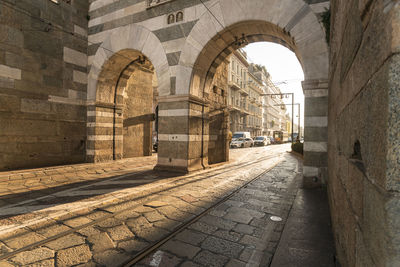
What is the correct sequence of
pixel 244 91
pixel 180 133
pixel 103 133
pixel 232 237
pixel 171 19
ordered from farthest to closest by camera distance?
pixel 244 91
pixel 103 133
pixel 171 19
pixel 180 133
pixel 232 237

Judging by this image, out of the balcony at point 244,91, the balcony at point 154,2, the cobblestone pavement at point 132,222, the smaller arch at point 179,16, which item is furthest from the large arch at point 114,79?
the balcony at point 244,91

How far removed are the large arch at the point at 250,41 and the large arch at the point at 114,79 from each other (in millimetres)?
1128

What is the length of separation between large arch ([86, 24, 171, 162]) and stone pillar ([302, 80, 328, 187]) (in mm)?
4686

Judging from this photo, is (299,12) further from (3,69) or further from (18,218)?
(3,69)

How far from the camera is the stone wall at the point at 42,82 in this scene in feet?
23.5

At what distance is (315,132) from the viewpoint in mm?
5352

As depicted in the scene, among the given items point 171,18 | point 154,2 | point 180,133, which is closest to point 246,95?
point 154,2

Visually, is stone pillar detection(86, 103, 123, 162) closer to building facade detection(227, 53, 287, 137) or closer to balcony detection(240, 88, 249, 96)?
building facade detection(227, 53, 287, 137)

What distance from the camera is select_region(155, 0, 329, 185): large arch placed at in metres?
5.31

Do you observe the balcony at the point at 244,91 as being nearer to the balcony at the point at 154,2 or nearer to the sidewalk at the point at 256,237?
the balcony at the point at 154,2

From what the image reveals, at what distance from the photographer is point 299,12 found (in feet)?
18.4

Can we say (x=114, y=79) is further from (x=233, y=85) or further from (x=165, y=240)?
(x=233, y=85)

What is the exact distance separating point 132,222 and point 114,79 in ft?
27.0

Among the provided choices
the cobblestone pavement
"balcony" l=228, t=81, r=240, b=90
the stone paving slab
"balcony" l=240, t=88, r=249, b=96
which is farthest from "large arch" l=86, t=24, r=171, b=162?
"balcony" l=240, t=88, r=249, b=96
